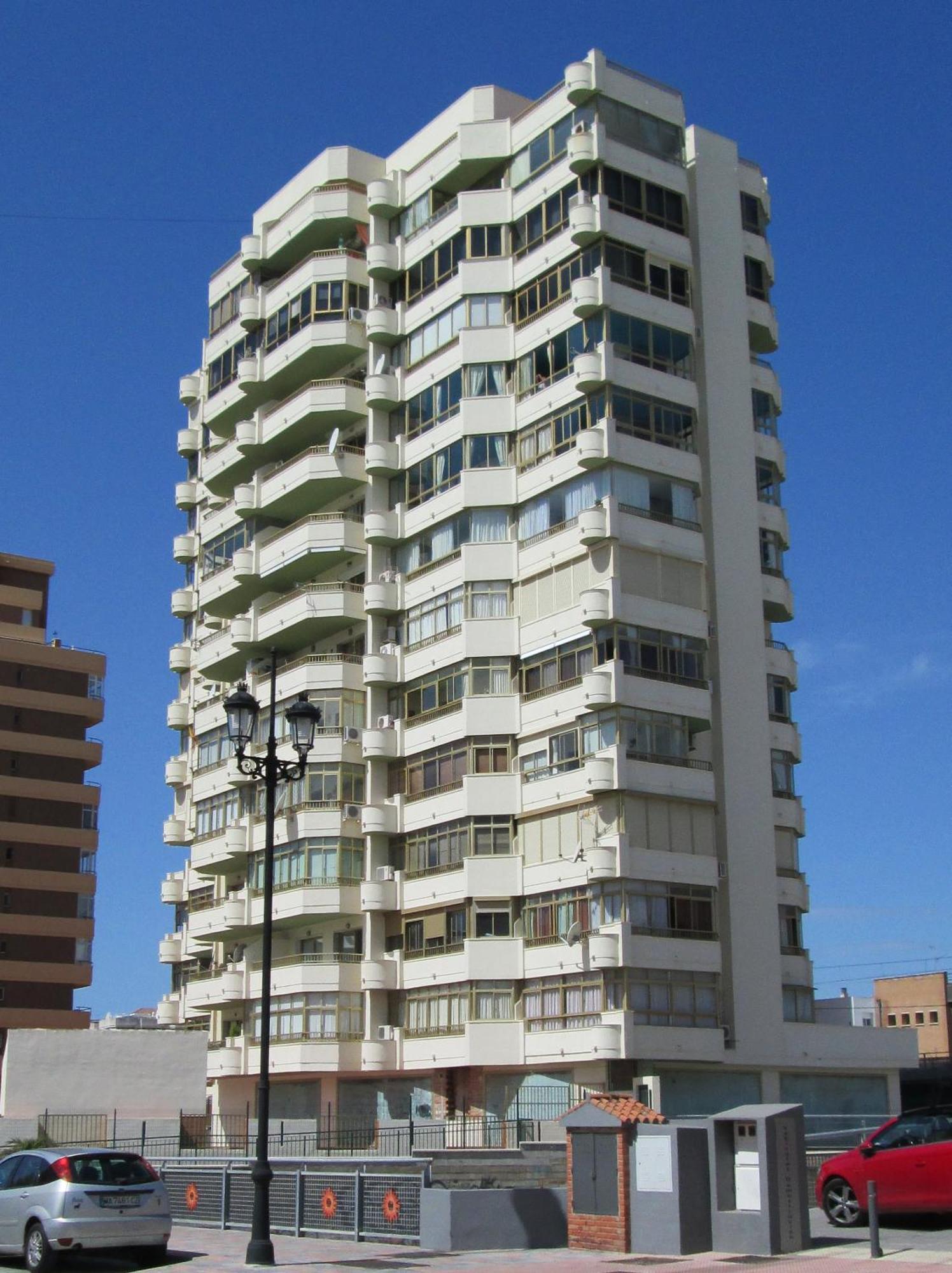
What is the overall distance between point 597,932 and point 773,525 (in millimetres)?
15722

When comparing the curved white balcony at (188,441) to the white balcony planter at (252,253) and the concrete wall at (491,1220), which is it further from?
the concrete wall at (491,1220)

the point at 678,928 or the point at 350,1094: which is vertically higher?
the point at 678,928

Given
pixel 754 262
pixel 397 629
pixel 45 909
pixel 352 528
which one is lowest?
pixel 45 909

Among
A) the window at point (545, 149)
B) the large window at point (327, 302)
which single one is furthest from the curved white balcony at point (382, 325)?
the window at point (545, 149)

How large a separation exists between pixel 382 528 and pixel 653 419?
34.2 feet

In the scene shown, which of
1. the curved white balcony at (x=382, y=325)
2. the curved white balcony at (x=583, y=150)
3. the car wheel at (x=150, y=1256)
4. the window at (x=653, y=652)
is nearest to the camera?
the car wheel at (x=150, y=1256)

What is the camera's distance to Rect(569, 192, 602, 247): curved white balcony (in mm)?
48094

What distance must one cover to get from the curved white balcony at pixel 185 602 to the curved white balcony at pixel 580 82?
91.5 feet

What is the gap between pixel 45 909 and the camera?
77312 millimetres

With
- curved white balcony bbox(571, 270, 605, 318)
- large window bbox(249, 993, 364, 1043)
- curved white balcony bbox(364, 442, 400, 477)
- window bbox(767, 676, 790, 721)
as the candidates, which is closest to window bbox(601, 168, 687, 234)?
curved white balcony bbox(571, 270, 605, 318)

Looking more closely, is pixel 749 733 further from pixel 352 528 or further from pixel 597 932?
pixel 352 528

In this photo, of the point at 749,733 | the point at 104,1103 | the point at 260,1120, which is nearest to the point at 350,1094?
the point at 104,1103

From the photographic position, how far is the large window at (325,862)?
51.6m

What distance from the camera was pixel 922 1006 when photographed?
105125 millimetres
